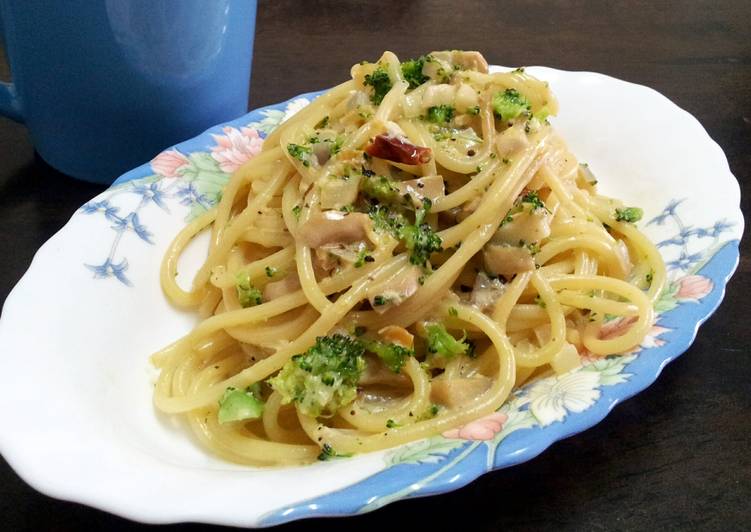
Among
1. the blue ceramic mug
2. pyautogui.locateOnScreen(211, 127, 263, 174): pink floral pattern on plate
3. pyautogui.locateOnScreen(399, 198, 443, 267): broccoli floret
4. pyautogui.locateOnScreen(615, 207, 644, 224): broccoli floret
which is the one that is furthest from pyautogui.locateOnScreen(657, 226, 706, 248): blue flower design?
the blue ceramic mug

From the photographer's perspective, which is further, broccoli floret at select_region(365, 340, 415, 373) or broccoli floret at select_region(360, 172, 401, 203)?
broccoli floret at select_region(360, 172, 401, 203)

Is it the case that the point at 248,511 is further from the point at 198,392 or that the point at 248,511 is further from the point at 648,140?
the point at 648,140

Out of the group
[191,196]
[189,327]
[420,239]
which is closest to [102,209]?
[191,196]

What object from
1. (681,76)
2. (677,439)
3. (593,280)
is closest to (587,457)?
(677,439)

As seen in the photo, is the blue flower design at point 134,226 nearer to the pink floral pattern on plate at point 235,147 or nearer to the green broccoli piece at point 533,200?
the pink floral pattern on plate at point 235,147

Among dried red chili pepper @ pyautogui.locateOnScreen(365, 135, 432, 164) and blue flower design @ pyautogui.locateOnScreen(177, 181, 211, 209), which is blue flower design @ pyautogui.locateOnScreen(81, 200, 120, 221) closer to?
blue flower design @ pyautogui.locateOnScreen(177, 181, 211, 209)

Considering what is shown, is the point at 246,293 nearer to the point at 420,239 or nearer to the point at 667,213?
the point at 420,239
